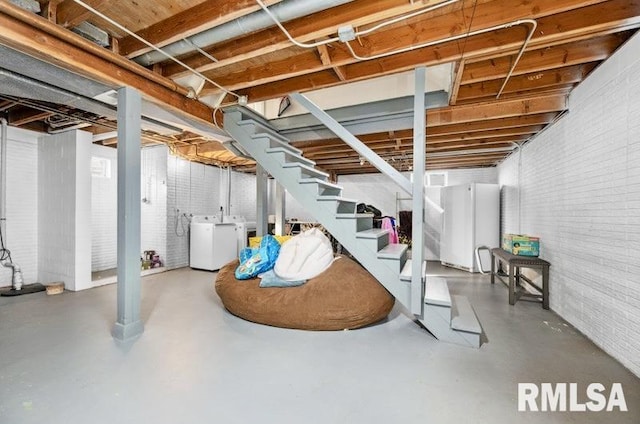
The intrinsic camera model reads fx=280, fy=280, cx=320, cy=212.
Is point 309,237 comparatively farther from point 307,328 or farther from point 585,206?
point 585,206

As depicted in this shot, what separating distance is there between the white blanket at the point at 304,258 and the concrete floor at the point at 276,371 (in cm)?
62

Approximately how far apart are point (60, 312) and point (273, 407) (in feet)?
10.2

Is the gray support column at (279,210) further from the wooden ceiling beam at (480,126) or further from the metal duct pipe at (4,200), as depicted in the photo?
the metal duct pipe at (4,200)

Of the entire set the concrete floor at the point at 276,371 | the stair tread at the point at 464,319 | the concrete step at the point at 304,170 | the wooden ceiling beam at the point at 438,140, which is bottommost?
the concrete floor at the point at 276,371

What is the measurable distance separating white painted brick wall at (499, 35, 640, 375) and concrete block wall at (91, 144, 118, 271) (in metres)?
6.75

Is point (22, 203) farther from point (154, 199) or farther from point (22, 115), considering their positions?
point (154, 199)

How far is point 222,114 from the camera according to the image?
3.78 meters

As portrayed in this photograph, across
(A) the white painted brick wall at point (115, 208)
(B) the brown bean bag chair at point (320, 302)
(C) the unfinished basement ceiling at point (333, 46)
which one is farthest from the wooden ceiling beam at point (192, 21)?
(A) the white painted brick wall at point (115, 208)

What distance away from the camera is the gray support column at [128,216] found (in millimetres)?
2586

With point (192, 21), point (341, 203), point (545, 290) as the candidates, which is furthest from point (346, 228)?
point (545, 290)

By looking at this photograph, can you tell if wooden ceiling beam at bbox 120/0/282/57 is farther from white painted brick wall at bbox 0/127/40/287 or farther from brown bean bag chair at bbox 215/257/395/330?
white painted brick wall at bbox 0/127/40/287

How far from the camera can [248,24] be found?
83.0 inches

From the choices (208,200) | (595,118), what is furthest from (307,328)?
(208,200)

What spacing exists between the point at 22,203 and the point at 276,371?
506cm
